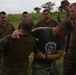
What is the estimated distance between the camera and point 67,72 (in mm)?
6906

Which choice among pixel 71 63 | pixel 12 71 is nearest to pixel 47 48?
pixel 12 71

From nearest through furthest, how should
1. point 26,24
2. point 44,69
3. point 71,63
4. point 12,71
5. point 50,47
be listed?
point 26,24, point 12,71, point 50,47, point 44,69, point 71,63

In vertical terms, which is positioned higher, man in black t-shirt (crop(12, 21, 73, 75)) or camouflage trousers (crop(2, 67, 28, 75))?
man in black t-shirt (crop(12, 21, 73, 75))

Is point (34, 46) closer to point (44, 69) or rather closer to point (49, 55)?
point (49, 55)

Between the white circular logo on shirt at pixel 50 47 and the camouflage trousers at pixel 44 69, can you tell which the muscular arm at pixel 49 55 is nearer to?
the white circular logo on shirt at pixel 50 47

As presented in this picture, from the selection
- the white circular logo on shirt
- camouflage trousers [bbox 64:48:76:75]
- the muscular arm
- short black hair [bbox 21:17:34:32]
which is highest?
short black hair [bbox 21:17:34:32]

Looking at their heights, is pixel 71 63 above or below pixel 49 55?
below

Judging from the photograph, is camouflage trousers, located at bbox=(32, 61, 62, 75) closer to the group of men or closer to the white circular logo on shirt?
the group of men

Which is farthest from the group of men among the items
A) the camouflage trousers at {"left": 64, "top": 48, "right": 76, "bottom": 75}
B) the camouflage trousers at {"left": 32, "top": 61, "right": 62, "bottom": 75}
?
the camouflage trousers at {"left": 64, "top": 48, "right": 76, "bottom": 75}

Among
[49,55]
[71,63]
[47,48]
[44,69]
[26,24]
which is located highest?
[26,24]

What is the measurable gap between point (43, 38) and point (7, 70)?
80cm

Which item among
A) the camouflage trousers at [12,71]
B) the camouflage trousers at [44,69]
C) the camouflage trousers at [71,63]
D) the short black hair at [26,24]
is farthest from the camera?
the camouflage trousers at [71,63]

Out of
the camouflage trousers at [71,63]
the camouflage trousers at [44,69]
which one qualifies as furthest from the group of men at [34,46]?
the camouflage trousers at [71,63]

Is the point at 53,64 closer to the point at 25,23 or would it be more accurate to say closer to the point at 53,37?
the point at 53,37
